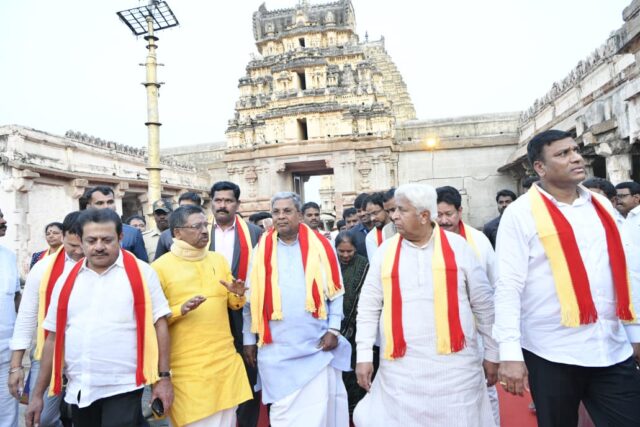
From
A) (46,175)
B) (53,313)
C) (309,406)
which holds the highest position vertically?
(46,175)

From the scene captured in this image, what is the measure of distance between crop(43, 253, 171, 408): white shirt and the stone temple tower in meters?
17.1

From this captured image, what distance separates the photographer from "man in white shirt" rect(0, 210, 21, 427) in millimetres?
3004

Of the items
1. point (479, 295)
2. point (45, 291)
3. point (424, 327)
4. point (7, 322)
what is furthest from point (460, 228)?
point (7, 322)

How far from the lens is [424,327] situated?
241 centimetres

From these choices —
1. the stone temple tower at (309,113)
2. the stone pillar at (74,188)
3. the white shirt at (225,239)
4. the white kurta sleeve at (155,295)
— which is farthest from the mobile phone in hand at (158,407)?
the stone temple tower at (309,113)

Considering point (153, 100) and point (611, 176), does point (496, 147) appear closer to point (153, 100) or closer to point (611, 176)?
point (611, 176)

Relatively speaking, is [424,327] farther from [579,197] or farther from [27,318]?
[27,318]

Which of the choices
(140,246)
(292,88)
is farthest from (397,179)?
(140,246)

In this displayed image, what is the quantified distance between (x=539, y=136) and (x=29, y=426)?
328 cm

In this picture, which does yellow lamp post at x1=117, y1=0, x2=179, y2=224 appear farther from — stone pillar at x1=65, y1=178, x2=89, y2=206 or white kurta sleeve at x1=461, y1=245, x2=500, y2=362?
white kurta sleeve at x1=461, y1=245, x2=500, y2=362

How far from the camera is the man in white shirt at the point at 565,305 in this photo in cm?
208

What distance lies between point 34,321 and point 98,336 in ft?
2.50

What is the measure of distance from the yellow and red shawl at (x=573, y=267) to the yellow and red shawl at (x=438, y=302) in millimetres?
496

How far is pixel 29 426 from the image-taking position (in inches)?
99.7
